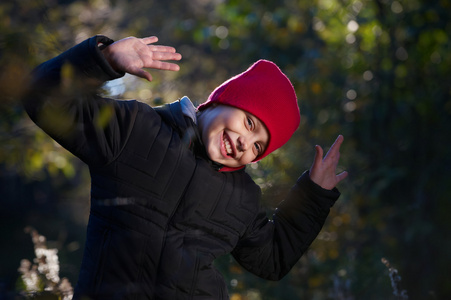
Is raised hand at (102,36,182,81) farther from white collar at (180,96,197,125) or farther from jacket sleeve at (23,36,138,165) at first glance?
white collar at (180,96,197,125)

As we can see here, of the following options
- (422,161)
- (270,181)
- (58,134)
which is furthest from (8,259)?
(422,161)

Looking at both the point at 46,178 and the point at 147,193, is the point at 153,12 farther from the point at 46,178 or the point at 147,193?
the point at 147,193

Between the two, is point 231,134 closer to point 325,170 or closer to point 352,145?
point 325,170

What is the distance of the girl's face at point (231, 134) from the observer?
1980 millimetres

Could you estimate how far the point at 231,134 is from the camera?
199cm

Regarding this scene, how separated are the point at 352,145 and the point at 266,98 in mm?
2666

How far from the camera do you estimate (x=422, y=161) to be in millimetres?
4156

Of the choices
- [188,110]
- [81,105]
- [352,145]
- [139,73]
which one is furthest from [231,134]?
[352,145]

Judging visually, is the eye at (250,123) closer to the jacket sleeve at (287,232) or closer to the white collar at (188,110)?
the white collar at (188,110)

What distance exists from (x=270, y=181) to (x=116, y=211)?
1337mm

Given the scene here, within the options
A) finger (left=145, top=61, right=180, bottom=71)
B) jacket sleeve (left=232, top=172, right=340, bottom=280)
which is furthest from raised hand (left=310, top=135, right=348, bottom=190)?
finger (left=145, top=61, right=180, bottom=71)

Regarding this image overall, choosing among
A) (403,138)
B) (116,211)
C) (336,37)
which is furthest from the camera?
(336,37)

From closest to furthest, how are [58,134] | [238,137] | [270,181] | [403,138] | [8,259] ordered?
[58,134], [238,137], [270,181], [8,259], [403,138]

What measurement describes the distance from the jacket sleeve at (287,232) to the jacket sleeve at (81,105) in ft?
2.45
